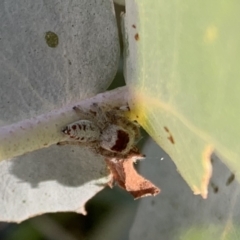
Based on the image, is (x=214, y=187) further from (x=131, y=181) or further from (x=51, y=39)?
(x=51, y=39)

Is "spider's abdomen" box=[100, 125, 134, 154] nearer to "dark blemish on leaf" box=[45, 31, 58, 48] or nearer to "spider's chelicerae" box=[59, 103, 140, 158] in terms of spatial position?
"spider's chelicerae" box=[59, 103, 140, 158]

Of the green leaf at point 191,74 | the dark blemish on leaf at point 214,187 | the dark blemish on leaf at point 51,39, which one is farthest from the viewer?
the dark blemish on leaf at point 214,187

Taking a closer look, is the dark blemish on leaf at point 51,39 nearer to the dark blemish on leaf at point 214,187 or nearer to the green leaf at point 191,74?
the green leaf at point 191,74

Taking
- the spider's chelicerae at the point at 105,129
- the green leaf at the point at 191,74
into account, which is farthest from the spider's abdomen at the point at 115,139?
the green leaf at the point at 191,74

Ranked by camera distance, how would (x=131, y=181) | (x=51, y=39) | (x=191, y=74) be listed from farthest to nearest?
(x=131, y=181) < (x=51, y=39) < (x=191, y=74)

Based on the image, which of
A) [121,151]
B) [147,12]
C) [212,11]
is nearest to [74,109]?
[121,151]

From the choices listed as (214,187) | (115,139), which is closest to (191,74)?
(115,139)
